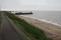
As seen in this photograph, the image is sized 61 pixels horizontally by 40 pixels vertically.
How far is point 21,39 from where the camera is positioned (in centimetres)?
1530

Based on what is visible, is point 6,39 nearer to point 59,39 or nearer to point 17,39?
point 17,39

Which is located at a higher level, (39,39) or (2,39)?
(39,39)

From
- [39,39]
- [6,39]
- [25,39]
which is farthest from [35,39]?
[6,39]

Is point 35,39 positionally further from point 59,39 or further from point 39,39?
point 59,39

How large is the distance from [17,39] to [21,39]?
0.34 metres

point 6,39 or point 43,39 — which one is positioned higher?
point 43,39

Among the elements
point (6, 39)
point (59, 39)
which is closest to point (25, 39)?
point (6, 39)

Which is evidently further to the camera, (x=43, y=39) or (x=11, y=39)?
(x=43, y=39)

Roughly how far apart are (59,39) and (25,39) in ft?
19.3

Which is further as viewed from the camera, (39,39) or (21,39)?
(39,39)

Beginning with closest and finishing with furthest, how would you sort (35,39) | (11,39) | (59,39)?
(11,39) < (35,39) < (59,39)

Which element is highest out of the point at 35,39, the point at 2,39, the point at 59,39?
the point at 59,39

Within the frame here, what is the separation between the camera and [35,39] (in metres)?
17.0

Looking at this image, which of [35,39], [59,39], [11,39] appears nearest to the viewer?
[11,39]
